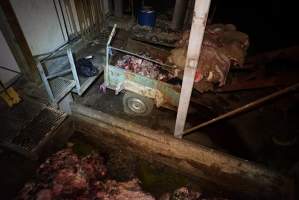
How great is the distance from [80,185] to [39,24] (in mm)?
4333

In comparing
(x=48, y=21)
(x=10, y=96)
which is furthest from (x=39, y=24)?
(x=10, y=96)

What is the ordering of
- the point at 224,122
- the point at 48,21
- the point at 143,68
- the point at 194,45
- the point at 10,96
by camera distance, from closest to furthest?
the point at 194,45
the point at 10,96
the point at 224,122
the point at 143,68
the point at 48,21

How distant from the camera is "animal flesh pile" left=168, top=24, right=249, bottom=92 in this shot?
214 inches

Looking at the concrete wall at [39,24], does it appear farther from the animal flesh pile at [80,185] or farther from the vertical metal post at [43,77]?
the animal flesh pile at [80,185]

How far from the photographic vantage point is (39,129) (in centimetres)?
462

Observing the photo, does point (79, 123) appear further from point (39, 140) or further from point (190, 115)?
point (190, 115)

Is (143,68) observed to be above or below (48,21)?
below

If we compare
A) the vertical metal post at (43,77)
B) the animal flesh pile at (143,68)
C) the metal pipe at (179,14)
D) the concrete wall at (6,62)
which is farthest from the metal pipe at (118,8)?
the vertical metal post at (43,77)

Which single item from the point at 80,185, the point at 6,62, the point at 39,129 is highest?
the point at 6,62

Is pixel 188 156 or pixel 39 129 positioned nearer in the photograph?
pixel 188 156

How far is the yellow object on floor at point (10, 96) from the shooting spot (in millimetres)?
4906

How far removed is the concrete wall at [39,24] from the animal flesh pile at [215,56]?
138 inches

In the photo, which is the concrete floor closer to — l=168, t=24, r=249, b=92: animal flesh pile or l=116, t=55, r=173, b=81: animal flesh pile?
l=168, t=24, r=249, b=92: animal flesh pile

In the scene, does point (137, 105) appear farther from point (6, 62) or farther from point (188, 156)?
point (6, 62)
